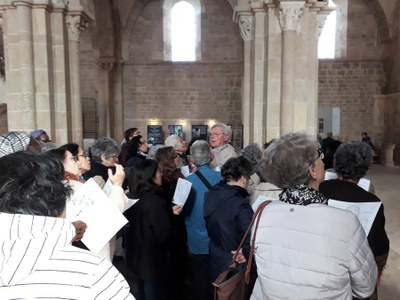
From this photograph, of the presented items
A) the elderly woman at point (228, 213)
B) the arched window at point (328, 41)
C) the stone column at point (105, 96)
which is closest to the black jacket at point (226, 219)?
the elderly woman at point (228, 213)

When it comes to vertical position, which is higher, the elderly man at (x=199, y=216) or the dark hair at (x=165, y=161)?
the dark hair at (x=165, y=161)

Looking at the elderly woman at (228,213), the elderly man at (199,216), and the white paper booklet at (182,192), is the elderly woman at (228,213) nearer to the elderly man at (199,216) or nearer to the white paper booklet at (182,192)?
the white paper booklet at (182,192)

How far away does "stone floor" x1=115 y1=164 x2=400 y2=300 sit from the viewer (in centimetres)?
323

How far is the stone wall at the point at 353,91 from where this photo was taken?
1445 centimetres

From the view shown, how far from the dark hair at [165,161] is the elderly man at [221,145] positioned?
88cm

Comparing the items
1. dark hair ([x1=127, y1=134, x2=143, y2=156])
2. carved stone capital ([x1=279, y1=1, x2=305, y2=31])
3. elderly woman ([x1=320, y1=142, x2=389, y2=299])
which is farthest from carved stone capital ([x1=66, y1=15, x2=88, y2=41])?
elderly woman ([x1=320, y1=142, x2=389, y2=299])

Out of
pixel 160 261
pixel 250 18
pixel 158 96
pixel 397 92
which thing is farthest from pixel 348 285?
pixel 397 92

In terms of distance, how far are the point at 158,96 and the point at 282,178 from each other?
1328 centimetres

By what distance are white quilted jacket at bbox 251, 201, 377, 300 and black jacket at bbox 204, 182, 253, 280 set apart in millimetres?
599

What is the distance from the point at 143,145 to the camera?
17.4 ft

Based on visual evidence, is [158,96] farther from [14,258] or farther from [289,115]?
[14,258]

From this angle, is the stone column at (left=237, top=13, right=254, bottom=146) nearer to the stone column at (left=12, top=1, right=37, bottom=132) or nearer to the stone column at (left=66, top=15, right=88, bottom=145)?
the stone column at (left=66, top=15, right=88, bottom=145)

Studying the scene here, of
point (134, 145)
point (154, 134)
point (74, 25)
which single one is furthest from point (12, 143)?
point (154, 134)

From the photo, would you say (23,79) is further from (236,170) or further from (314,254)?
(314,254)
